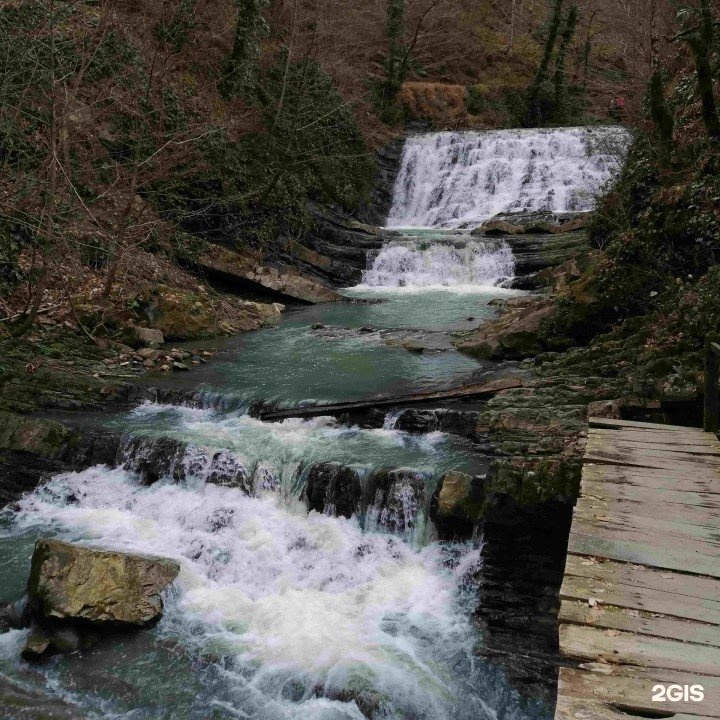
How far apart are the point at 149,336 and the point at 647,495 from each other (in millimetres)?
9918

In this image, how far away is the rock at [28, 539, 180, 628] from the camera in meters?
5.43

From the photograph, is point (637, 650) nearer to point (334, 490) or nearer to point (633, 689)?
point (633, 689)

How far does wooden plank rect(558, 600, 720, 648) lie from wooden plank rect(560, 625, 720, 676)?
4 centimetres

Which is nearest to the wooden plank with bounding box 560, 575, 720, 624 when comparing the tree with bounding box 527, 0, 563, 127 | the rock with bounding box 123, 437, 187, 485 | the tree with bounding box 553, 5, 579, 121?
the rock with bounding box 123, 437, 187, 485

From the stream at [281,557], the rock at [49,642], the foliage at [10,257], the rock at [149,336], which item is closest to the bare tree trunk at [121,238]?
the rock at [149,336]

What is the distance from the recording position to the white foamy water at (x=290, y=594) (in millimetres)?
4969

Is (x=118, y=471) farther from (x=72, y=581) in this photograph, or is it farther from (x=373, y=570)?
(x=373, y=570)

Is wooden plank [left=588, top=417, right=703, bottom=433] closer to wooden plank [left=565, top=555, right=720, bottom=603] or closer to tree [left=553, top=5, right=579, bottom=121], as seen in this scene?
wooden plank [left=565, top=555, right=720, bottom=603]

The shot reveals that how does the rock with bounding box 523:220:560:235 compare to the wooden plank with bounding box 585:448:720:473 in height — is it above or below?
above

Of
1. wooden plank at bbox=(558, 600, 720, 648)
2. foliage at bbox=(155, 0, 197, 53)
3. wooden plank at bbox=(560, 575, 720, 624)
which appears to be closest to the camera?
wooden plank at bbox=(558, 600, 720, 648)

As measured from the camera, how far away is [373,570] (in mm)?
6406

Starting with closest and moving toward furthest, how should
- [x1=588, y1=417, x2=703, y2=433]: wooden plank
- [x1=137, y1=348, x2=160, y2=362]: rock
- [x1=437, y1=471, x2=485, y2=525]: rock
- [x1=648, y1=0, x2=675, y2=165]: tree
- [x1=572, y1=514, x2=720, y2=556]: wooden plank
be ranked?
[x1=572, y1=514, x2=720, y2=556]: wooden plank, [x1=588, y1=417, x2=703, y2=433]: wooden plank, [x1=437, y1=471, x2=485, y2=525]: rock, [x1=648, y1=0, x2=675, y2=165]: tree, [x1=137, y1=348, x2=160, y2=362]: rock

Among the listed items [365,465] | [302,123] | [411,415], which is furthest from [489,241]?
[365,465]

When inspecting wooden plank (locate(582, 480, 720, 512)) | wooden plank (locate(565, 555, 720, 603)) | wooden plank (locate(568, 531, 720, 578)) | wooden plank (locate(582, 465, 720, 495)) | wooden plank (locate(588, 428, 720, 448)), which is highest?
wooden plank (locate(588, 428, 720, 448))
